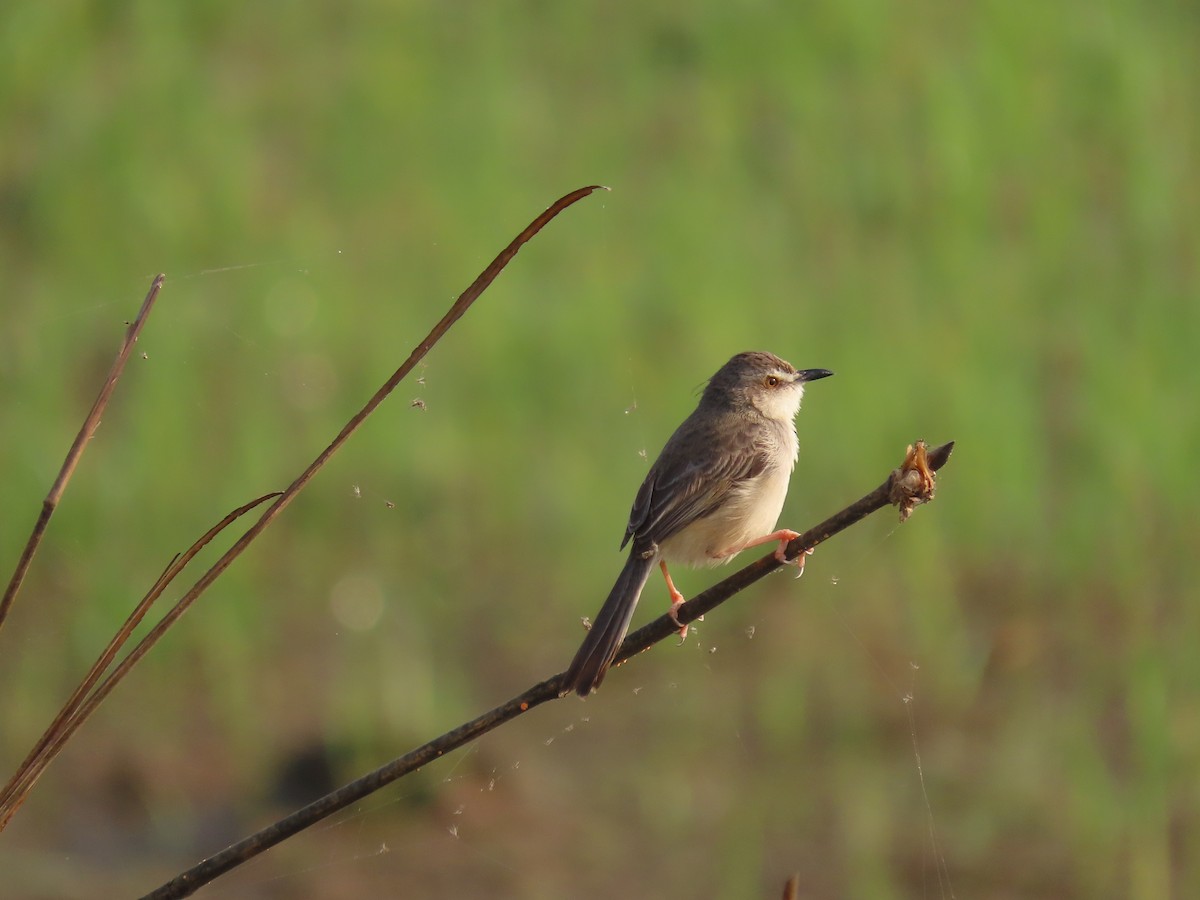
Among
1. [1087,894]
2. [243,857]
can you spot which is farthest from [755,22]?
[243,857]

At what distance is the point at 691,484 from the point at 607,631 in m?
0.84

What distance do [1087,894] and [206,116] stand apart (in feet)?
21.5

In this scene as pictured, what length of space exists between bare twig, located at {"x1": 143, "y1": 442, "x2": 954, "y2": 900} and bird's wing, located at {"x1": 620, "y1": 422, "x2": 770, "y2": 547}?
1.42 meters

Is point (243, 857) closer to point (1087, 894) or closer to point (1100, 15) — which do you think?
point (1087, 894)

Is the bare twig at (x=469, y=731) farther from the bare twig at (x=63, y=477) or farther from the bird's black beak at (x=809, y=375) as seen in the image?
the bird's black beak at (x=809, y=375)

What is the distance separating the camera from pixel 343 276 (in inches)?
327

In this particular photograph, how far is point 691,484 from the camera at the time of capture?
4199mm

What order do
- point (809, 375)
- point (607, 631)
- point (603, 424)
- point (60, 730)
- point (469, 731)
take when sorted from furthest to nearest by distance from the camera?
point (603, 424) → point (809, 375) → point (607, 631) → point (469, 731) → point (60, 730)

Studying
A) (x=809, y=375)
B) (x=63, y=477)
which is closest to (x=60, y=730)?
(x=63, y=477)

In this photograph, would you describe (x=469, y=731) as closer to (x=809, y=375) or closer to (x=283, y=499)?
(x=283, y=499)

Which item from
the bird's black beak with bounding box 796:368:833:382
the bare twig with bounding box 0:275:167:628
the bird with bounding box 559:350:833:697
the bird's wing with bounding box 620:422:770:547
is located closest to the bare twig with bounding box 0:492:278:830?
the bare twig with bounding box 0:275:167:628

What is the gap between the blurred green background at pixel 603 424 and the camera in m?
6.36

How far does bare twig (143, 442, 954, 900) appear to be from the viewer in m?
1.92

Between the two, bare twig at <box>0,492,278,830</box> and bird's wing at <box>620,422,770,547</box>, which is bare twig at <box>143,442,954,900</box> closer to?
bare twig at <box>0,492,278,830</box>
